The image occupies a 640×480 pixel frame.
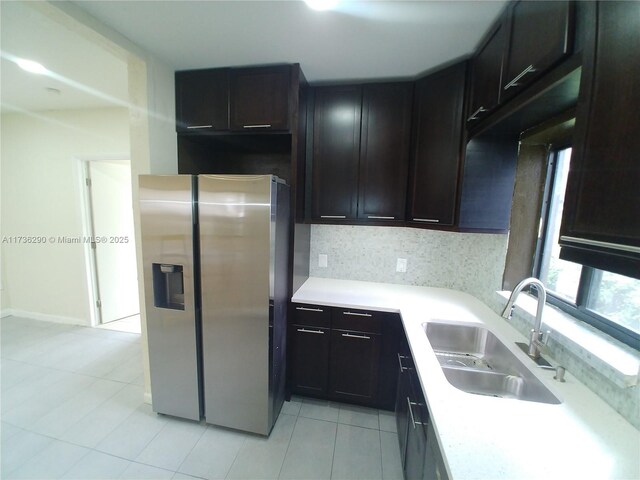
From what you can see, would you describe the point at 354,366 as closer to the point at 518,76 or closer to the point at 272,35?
the point at 518,76

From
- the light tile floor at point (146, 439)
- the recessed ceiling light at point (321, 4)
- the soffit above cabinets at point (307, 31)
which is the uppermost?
the soffit above cabinets at point (307, 31)

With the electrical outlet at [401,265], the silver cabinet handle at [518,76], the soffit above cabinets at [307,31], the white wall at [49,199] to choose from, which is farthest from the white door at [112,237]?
the silver cabinet handle at [518,76]

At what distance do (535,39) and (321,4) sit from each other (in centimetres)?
93

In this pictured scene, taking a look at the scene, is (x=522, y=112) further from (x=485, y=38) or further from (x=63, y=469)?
(x=63, y=469)

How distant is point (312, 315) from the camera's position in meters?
1.83

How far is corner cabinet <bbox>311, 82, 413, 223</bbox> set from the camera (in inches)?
73.0

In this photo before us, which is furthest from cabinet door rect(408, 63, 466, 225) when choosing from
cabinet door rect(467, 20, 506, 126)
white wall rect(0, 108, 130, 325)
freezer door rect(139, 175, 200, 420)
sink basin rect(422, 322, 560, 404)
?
white wall rect(0, 108, 130, 325)

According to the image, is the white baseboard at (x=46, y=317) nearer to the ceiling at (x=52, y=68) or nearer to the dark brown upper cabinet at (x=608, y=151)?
the ceiling at (x=52, y=68)

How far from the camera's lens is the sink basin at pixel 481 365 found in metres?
1.06

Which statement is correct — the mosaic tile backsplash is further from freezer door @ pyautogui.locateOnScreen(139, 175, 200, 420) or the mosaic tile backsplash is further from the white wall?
the white wall

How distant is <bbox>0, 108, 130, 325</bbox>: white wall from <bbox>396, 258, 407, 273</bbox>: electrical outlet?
3175 millimetres

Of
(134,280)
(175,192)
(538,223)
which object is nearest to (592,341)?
(538,223)

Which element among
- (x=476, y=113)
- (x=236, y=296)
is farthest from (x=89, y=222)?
(x=476, y=113)

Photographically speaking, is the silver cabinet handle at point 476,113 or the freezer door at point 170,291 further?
the freezer door at point 170,291
